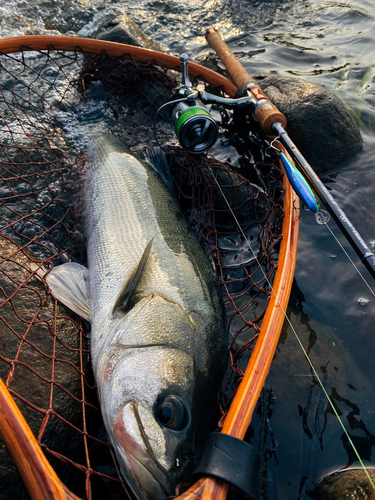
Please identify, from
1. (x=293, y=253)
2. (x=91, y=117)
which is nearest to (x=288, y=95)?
(x=91, y=117)

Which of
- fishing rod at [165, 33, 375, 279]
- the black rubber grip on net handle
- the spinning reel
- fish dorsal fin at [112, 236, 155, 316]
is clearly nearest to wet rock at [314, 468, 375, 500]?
the black rubber grip on net handle

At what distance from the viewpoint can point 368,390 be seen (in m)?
2.90

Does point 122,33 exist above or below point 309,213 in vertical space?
above

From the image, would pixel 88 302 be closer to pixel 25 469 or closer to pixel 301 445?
pixel 25 469

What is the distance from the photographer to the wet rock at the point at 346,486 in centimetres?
222

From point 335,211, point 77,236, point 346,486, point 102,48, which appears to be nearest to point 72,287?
point 77,236

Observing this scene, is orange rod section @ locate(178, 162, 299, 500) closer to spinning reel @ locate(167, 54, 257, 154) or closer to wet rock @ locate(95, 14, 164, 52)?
spinning reel @ locate(167, 54, 257, 154)

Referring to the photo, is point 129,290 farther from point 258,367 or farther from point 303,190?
point 303,190

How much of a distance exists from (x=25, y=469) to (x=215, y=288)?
1786 millimetres

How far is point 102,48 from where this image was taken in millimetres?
4617

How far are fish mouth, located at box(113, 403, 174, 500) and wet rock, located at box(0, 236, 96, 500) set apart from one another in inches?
15.7

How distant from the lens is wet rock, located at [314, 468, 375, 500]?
2.22 m

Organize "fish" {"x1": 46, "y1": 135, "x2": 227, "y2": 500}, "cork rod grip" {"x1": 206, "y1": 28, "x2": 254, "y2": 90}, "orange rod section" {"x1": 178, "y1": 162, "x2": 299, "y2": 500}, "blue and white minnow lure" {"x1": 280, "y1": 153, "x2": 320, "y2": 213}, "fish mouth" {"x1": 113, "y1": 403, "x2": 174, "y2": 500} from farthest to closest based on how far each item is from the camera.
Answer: "cork rod grip" {"x1": 206, "y1": 28, "x2": 254, "y2": 90} → "blue and white minnow lure" {"x1": 280, "y1": 153, "x2": 320, "y2": 213} → "fish" {"x1": 46, "y1": 135, "x2": 227, "y2": 500} → "fish mouth" {"x1": 113, "y1": 403, "x2": 174, "y2": 500} → "orange rod section" {"x1": 178, "y1": 162, "x2": 299, "y2": 500}

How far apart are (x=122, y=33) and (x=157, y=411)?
6362mm
